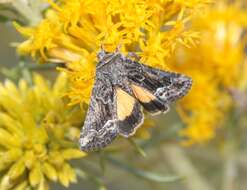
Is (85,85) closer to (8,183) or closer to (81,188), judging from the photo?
(8,183)

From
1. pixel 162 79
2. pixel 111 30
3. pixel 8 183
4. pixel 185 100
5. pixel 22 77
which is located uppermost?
pixel 111 30

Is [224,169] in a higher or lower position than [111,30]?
lower

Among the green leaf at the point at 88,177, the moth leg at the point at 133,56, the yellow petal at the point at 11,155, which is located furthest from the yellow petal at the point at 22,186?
the moth leg at the point at 133,56

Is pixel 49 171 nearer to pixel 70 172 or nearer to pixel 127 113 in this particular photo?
pixel 70 172

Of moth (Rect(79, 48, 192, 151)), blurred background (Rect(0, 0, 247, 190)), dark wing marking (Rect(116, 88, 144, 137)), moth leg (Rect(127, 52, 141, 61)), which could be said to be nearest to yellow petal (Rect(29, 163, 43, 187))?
moth (Rect(79, 48, 192, 151))

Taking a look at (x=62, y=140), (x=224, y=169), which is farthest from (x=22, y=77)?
(x=224, y=169)

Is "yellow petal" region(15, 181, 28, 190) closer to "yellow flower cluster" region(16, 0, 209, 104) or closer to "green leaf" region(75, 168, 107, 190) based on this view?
"green leaf" region(75, 168, 107, 190)

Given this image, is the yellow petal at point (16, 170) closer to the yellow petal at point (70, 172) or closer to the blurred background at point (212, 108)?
the yellow petal at point (70, 172)
